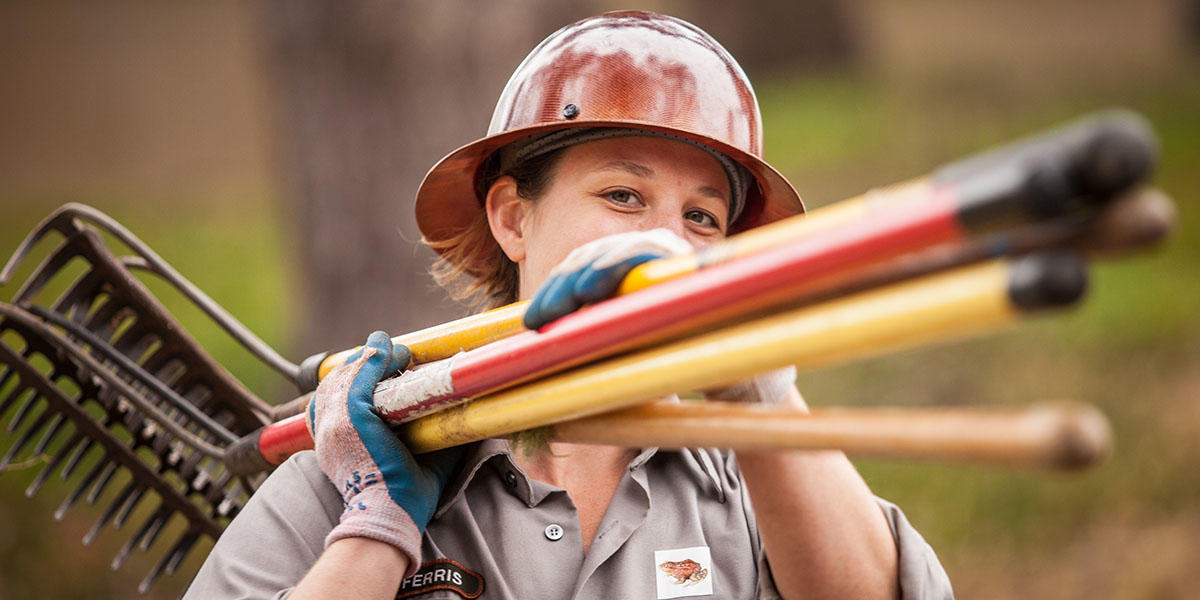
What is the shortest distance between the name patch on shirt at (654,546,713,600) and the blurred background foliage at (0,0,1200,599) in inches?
37.5

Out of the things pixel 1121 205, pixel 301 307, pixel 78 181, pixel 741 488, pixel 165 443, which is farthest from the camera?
pixel 78 181

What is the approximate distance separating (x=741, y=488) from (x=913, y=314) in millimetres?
1273

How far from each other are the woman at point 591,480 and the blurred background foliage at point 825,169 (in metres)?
0.75

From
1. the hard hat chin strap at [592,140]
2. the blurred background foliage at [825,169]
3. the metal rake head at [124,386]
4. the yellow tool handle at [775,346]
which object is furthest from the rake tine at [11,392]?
the blurred background foliage at [825,169]

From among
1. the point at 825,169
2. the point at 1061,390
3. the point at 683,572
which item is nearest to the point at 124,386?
the point at 683,572

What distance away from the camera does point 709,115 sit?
2.35 m

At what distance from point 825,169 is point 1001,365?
2.94 meters

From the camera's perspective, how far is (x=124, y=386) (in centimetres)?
268

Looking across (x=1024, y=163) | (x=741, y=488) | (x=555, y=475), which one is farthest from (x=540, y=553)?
(x=1024, y=163)

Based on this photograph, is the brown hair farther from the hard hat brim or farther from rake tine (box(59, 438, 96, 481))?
rake tine (box(59, 438, 96, 481))

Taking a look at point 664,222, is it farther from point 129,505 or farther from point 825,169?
point 825,169

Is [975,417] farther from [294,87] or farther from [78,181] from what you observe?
[78,181]

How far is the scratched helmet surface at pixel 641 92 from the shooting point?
2.33 m

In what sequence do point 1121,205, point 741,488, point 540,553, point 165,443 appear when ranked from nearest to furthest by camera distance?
point 1121,205, point 540,553, point 741,488, point 165,443
